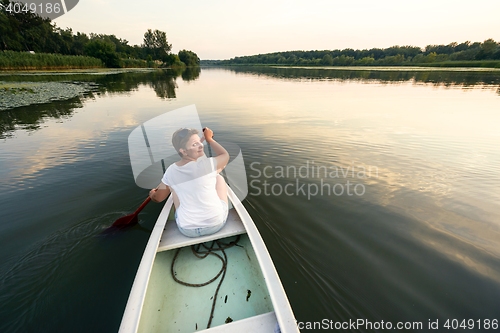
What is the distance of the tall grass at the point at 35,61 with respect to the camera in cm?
2714

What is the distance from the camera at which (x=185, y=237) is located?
2596 millimetres

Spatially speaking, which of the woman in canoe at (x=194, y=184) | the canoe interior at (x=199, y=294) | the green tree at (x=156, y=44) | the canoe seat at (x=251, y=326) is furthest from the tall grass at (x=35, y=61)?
the green tree at (x=156, y=44)

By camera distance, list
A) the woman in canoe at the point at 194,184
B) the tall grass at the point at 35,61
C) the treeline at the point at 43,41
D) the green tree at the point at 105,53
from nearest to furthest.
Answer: the woman in canoe at the point at 194,184 → the tall grass at the point at 35,61 → the treeline at the point at 43,41 → the green tree at the point at 105,53

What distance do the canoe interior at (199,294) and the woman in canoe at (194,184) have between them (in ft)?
1.30

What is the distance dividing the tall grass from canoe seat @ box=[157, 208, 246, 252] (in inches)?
1610

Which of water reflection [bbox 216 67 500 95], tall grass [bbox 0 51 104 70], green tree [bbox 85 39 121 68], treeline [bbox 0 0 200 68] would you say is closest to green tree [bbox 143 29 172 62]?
treeline [bbox 0 0 200 68]

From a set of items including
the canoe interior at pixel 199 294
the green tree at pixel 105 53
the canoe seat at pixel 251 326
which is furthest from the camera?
the green tree at pixel 105 53

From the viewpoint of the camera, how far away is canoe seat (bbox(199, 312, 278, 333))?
1.64 metres

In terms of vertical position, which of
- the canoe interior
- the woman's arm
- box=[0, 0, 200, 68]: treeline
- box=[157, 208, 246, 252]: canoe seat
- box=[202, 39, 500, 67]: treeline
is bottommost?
the canoe interior

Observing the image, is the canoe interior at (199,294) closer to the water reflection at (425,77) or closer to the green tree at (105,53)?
the water reflection at (425,77)

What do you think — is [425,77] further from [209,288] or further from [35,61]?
[35,61]

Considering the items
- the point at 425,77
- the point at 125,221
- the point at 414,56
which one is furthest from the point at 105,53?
the point at 414,56

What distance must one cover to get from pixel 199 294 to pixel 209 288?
116mm

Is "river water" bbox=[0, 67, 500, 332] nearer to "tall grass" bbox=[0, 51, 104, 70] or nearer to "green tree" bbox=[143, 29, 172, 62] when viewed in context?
"tall grass" bbox=[0, 51, 104, 70]
